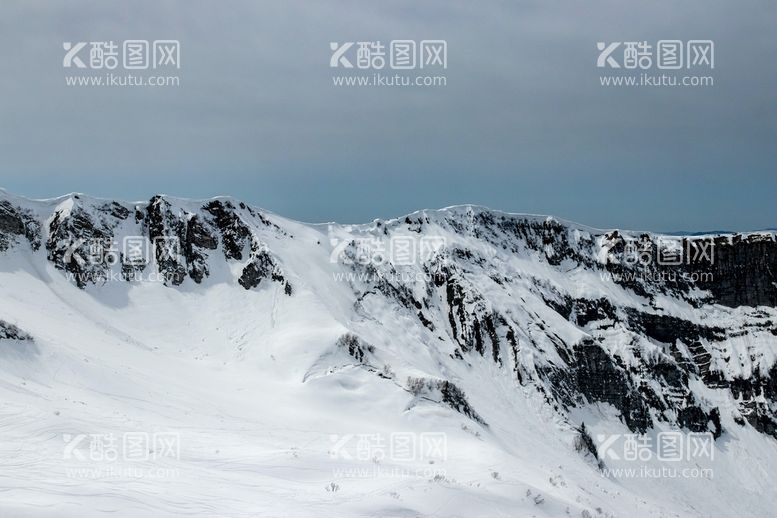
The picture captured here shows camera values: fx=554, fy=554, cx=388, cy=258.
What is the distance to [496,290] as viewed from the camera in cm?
5866

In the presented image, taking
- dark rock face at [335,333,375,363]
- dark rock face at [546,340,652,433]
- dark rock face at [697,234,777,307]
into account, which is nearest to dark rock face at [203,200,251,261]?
dark rock face at [335,333,375,363]

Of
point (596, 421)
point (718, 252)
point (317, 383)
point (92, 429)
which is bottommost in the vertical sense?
point (596, 421)

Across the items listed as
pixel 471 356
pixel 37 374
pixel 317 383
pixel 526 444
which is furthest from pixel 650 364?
pixel 37 374

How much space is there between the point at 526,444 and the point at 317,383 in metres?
16.8

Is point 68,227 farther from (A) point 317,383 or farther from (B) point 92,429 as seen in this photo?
(B) point 92,429

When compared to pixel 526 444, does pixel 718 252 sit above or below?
above

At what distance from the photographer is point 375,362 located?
1485 inches

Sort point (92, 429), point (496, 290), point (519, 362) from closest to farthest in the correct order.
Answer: point (92, 429) → point (519, 362) → point (496, 290)

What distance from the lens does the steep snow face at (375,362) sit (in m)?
14.5

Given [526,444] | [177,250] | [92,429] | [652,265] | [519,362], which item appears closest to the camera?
[92,429]

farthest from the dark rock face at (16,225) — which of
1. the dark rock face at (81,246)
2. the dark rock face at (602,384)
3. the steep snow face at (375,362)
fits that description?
the dark rock face at (602,384)

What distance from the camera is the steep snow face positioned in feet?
47.6

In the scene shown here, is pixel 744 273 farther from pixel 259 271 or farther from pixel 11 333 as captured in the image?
pixel 11 333

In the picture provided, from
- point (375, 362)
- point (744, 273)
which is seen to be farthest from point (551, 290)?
point (375, 362)
